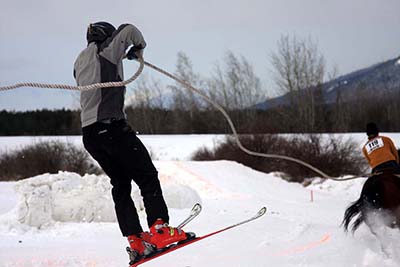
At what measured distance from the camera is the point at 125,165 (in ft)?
13.9

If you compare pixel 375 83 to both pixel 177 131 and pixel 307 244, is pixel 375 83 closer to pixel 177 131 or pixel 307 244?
pixel 177 131

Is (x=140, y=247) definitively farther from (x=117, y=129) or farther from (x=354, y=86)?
(x=354, y=86)

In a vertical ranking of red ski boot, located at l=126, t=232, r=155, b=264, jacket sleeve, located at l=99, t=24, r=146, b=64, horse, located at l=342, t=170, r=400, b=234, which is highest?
jacket sleeve, located at l=99, t=24, r=146, b=64

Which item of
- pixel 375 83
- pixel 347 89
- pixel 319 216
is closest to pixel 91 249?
pixel 319 216

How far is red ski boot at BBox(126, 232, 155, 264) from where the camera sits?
4.37m

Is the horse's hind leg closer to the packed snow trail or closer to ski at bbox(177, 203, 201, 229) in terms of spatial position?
the packed snow trail

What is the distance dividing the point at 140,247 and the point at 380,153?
4259mm

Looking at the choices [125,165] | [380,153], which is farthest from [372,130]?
Result: [125,165]

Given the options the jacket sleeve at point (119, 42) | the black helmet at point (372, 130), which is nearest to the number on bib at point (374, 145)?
the black helmet at point (372, 130)

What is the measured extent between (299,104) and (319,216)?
19709 mm

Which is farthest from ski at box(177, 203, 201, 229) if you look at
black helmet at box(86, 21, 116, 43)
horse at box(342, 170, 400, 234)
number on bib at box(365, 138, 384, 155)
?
number on bib at box(365, 138, 384, 155)

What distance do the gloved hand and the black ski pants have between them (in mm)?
626

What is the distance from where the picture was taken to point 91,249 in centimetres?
629

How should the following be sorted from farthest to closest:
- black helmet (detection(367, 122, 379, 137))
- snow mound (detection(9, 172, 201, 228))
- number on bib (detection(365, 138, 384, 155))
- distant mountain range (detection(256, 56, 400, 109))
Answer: distant mountain range (detection(256, 56, 400, 109)) → snow mound (detection(9, 172, 201, 228)) → black helmet (detection(367, 122, 379, 137)) → number on bib (detection(365, 138, 384, 155))
